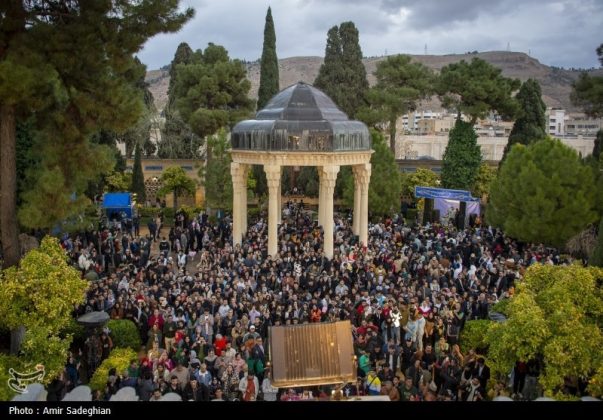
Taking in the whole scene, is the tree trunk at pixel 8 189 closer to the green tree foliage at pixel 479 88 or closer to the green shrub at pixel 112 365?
the green shrub at pixel 112 365

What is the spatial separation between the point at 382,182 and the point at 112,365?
69.5 feet

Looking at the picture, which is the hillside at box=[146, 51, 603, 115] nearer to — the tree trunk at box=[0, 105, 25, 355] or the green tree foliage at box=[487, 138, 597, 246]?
the green tree foliage at box=[487, 138, 597, 246]

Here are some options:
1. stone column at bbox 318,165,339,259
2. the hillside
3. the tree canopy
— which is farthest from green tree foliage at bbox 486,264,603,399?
the hillside

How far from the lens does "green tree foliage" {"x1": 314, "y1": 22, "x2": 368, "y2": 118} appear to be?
139 feet

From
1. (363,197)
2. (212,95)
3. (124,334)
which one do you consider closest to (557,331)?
(124,334)

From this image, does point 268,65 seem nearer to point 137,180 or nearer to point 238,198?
point 137,180

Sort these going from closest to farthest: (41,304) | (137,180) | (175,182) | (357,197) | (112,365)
A: (41,304)
(112,365)
(357,197)
(175,182)
(137,180)

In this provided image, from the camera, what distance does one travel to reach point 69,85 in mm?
15656

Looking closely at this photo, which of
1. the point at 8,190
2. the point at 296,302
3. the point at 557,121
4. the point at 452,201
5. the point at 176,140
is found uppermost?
the point at 557,121

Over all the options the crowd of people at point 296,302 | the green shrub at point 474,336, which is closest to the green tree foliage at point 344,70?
the crowd of people at point 296,302

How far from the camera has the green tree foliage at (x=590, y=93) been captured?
2864 centimetres

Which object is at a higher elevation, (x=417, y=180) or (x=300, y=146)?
(x=300, y=146)

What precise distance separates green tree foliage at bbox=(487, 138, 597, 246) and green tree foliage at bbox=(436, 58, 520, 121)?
1410 cm

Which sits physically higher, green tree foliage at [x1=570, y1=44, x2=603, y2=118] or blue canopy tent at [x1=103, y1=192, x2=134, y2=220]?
green tree foliage at [x1=570, y1=44, x2=603, y2=118]
